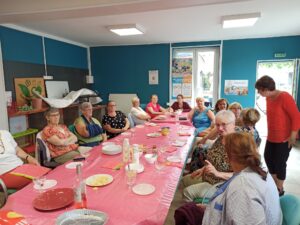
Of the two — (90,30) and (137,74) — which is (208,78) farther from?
(90,30)

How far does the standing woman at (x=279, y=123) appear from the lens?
2297mm

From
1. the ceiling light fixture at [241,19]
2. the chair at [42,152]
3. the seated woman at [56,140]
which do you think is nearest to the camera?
the chair at [42,152]

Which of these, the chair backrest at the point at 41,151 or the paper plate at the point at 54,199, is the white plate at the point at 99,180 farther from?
the chair backrest at the point at 41,151

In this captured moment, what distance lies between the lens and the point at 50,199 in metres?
1.26

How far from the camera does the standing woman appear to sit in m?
2.30

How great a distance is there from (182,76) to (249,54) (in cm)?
176

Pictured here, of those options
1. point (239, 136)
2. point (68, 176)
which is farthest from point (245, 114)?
point (68, 176)

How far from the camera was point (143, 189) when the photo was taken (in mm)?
1407

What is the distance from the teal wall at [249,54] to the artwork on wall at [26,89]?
443 centimetres

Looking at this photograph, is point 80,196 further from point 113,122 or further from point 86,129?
point 113,122

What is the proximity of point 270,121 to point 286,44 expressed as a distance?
3668 mm

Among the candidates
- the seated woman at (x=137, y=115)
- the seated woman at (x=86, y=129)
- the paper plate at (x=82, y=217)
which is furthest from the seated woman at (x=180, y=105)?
the paper plate at (x=82, y=217)

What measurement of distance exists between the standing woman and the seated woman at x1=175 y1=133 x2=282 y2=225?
145cm

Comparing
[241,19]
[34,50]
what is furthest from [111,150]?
[34,50]
